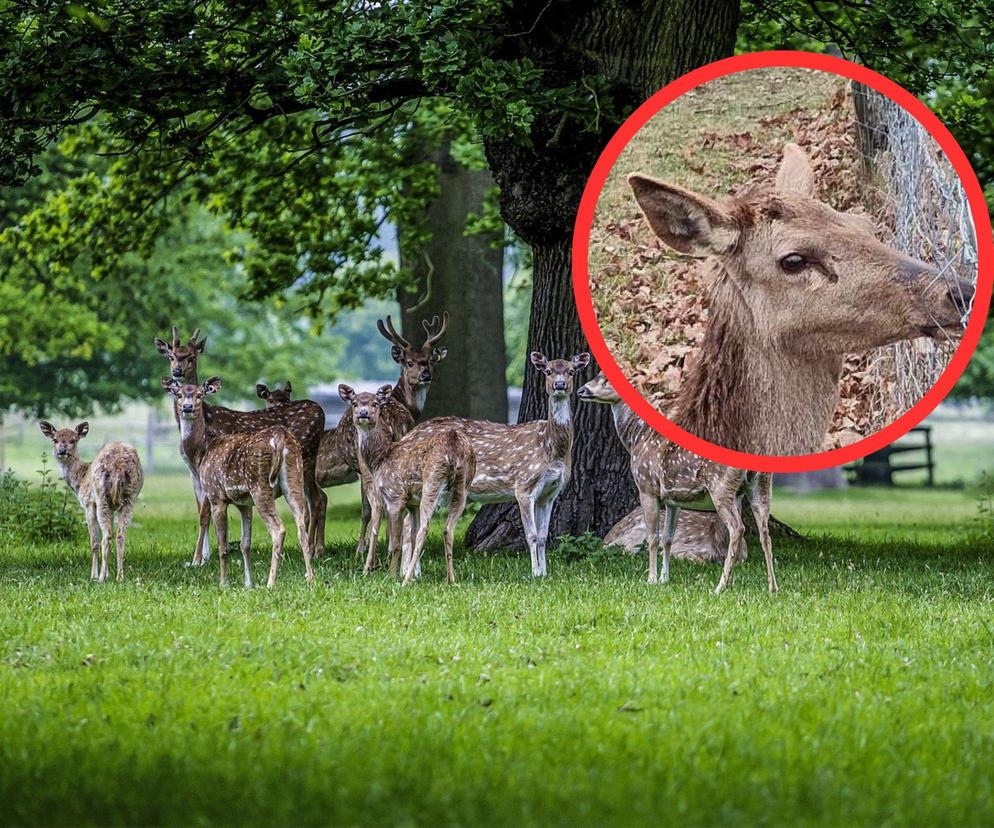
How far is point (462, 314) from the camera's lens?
21.3m

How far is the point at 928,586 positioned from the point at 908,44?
611 cm

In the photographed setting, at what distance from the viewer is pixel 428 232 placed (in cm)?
2066

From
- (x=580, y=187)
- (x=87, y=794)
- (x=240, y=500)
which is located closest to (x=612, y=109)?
(x=580, y=187)

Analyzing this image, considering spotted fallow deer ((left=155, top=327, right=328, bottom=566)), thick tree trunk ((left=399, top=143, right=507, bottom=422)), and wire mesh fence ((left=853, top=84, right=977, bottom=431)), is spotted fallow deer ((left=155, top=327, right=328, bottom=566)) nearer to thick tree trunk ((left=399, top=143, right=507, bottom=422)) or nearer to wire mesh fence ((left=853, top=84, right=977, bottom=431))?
wire mesh fence ((left=853, top=84, right=977, bottom=431))

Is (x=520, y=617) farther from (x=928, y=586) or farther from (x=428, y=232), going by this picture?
(x=428, y=232)

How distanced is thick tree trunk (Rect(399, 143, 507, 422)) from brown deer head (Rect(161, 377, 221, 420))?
8338 mm

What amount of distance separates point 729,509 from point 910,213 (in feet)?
10.8

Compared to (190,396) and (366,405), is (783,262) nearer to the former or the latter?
(366,405)

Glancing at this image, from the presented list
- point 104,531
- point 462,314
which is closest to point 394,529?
point 104,531

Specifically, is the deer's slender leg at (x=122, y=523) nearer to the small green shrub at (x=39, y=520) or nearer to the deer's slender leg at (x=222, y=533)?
the deer's slender leg at (x=222, y=533)

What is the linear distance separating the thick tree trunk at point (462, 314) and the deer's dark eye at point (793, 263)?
12242mm

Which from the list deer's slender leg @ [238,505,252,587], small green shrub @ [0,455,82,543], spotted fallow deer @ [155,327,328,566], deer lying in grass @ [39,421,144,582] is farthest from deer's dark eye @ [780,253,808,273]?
small green shrub @ [0,455,82,543]

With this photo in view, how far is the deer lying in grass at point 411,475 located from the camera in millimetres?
11914

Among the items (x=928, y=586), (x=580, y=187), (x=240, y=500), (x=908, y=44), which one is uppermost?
(x=908, y=44)
